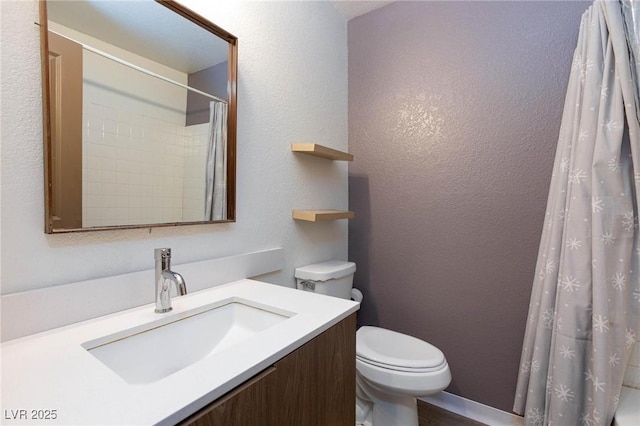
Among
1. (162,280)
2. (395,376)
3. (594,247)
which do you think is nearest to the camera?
(162,280)

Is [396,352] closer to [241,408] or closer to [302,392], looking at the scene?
[302,392]

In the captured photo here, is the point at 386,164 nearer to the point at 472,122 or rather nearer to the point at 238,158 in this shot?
the point at 472,122

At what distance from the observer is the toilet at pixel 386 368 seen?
3.94 feet

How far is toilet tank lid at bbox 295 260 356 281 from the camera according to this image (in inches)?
57.7

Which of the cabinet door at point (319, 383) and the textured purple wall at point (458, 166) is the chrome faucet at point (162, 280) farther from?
the textured purple wall at point (458, 166)

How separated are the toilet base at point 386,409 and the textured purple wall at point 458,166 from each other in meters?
0.48

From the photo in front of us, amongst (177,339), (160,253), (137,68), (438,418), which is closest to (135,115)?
(137,68)

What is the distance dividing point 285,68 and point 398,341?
4.84ft

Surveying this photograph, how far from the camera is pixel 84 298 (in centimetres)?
78

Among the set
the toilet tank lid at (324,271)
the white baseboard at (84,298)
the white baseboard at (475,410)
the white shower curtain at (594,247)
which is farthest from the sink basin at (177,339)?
the white baseboard at (475,410)

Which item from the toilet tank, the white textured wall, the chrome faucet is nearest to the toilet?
the toilet tank

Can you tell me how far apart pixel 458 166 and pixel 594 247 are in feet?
2.29

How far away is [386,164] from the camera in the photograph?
1.83 metres

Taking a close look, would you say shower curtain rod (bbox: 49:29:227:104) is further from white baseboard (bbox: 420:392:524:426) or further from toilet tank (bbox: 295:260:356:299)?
white baseboard (bbox: 420:392:524:426)
